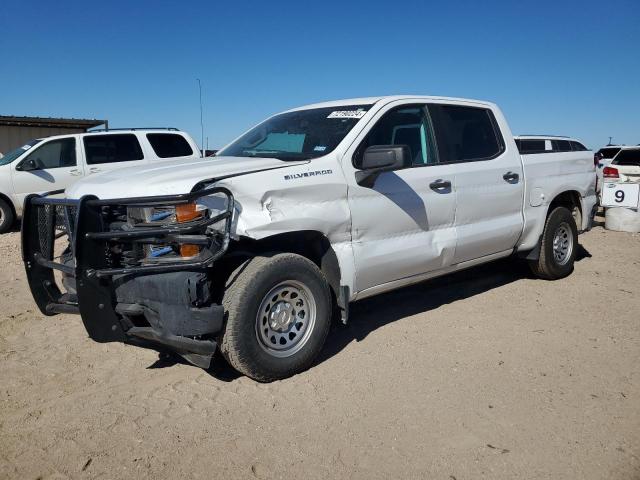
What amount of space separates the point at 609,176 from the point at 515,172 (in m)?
8.44

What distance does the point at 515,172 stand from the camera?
5500 mm

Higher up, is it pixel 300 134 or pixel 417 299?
pixel 300 134

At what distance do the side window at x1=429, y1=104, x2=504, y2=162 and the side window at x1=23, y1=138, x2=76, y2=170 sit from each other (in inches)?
325

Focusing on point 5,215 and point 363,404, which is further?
point 5,215

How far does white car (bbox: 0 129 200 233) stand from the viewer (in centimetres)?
1067

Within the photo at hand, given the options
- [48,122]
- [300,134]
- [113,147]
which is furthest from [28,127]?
[300,134]

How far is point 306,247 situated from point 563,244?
373cm

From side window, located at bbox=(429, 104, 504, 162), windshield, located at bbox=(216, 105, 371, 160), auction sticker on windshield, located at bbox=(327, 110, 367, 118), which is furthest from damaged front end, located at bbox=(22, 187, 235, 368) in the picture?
side window, located at bbox=(429, 104, 504, 162)

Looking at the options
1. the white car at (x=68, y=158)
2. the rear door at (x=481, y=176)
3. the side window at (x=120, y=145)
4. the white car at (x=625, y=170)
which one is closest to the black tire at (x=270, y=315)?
the rear door at (x=481, y=176)

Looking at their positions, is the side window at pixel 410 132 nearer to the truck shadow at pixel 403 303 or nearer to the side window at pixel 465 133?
the side window at pixel 465 133

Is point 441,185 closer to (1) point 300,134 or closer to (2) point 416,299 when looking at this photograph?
(1) point 300,134

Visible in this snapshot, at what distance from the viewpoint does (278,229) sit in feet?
11.9

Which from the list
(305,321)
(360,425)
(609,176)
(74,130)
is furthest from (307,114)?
(74,130)

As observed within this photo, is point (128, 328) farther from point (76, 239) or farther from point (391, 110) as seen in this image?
point (391, 110)
